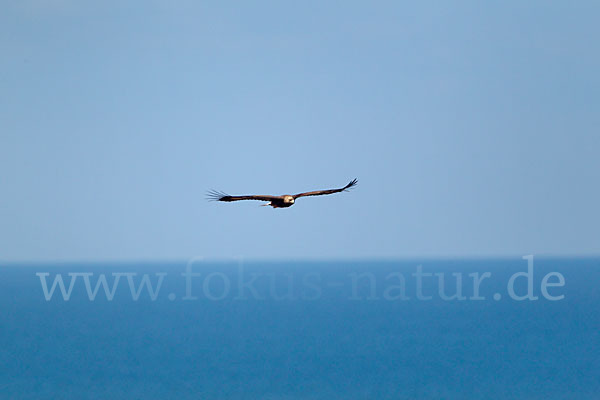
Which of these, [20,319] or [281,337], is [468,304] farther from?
[20,319]

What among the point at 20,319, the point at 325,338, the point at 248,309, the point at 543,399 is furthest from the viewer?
the point at 248,309

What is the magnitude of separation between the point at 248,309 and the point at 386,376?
262ft

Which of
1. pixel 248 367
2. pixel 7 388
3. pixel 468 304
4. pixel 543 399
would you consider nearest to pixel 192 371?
pixel 248 367

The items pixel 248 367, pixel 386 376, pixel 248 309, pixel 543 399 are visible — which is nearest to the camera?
pixel 543 399

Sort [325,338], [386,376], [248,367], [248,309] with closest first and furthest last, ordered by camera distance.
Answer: [386,376], [248,367], [325,338], [248,309]

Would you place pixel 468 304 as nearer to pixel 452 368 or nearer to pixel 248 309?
pixel 248 309

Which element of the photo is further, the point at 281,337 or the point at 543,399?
the point at 281,337

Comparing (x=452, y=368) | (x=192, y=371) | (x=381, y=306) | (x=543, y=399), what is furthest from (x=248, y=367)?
(x=381, y=306)

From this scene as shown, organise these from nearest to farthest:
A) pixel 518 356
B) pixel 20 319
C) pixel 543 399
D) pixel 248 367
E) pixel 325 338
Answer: pixel 543 399
pixel 248 367
pixel 518 356
pixel 325 338
pixel 20 319

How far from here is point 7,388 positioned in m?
90.9

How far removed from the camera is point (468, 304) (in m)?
179

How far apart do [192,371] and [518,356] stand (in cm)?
4026

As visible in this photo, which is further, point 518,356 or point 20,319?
point 20,319

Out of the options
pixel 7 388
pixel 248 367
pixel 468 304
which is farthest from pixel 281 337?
pixel 468 304
